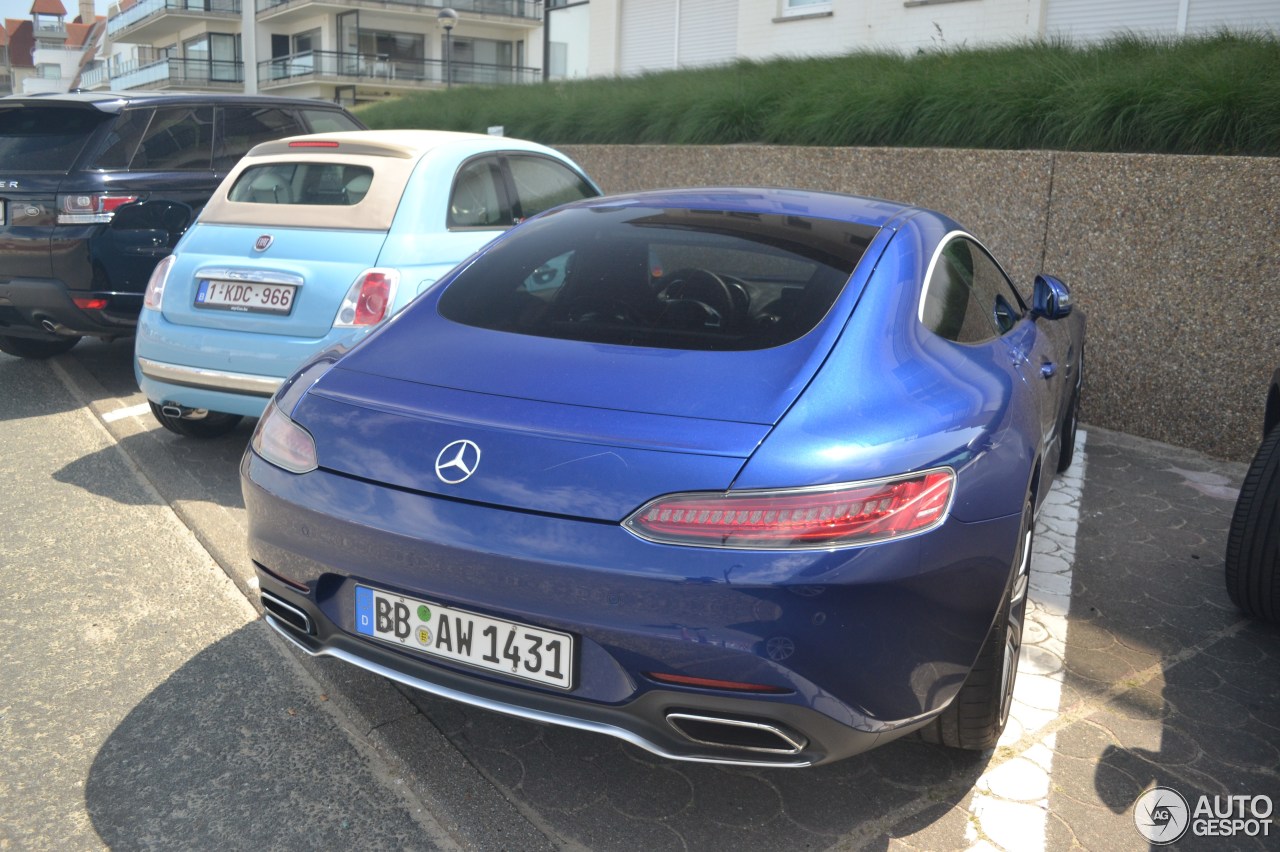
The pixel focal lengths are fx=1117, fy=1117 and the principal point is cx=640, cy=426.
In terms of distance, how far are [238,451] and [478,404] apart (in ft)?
12.0

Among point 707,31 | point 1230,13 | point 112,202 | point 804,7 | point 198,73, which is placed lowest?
point 112,202

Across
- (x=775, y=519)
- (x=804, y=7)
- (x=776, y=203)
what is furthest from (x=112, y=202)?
(x=804, y=7)

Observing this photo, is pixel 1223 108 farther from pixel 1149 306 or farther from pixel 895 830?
pixel 895 830

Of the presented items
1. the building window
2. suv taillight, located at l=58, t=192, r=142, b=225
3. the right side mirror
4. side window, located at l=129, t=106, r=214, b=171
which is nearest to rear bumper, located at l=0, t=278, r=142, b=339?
suv taillight, located at l=58, t=192, r=142, b=225

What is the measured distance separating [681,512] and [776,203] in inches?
63.8

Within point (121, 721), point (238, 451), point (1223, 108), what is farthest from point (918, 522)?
point (1223, 108)

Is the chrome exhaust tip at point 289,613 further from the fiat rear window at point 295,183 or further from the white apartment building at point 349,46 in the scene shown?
the white apartment building at point 349,46

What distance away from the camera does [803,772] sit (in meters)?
2.98

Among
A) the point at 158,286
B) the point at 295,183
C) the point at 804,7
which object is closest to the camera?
the point at 158,286

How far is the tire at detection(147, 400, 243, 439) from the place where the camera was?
18.9 ft

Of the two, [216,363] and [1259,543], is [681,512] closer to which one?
[1259,543]

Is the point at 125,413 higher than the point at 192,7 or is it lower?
lower

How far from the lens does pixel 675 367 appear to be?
8.74ft

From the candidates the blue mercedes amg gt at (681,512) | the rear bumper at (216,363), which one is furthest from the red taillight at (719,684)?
the rear bumper at (216,363)
